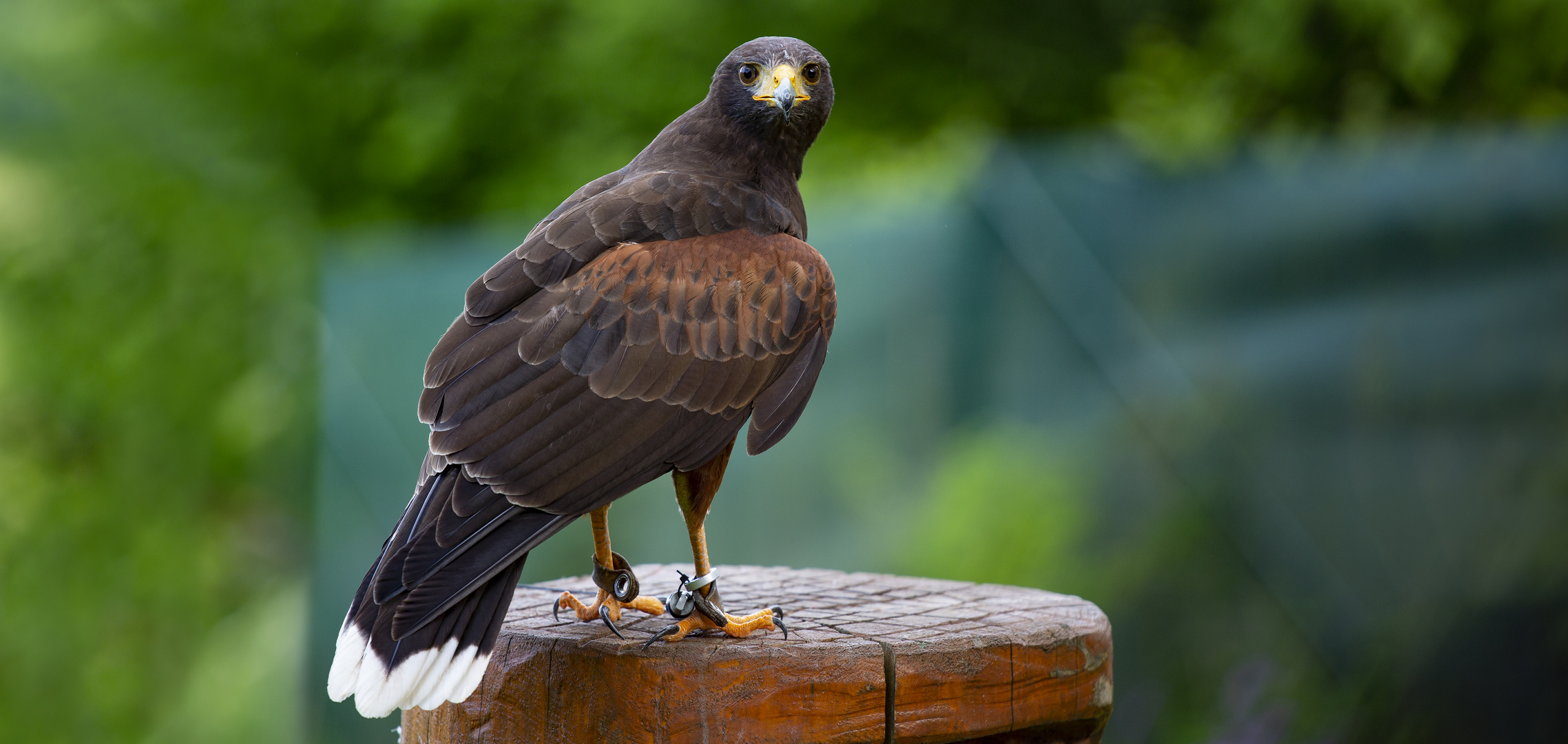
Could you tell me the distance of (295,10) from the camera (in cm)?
945

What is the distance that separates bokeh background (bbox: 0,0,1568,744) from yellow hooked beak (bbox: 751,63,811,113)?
2.25 metres

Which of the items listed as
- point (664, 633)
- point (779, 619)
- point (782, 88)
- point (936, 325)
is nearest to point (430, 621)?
point (664, 633)

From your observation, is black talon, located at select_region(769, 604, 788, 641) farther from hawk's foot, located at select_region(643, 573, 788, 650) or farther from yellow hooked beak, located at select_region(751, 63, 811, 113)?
yellow hooked beak, located at select_region(751, 63, 811, 113)

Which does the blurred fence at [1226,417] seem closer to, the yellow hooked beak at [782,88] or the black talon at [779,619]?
the yellow hooked beak at [782,88]

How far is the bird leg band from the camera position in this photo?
264 cm

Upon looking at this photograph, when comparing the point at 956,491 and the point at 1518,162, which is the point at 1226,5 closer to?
the point at 1518,162

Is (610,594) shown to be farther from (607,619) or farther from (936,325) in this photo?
(936,325)

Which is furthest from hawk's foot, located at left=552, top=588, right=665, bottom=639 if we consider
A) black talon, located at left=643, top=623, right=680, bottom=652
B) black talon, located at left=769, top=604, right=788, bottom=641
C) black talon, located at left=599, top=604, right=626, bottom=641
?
black talon, located at left=769, top=604, right=788, bottom=641

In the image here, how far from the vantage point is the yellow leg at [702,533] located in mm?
2453

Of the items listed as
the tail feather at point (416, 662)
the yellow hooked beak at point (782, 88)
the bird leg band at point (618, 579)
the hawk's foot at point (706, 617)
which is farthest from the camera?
the yellow hooked beak at point (782, 88)

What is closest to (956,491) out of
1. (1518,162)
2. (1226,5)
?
(1518,162)

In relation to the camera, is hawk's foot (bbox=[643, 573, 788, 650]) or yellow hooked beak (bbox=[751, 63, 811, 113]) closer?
hawk's foot (bbox=[643, 573, 788, 650])

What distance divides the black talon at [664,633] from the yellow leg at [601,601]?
0.61ft

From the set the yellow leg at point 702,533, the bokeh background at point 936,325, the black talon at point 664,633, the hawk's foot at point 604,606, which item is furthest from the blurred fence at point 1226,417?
the black talon at point 664,633
